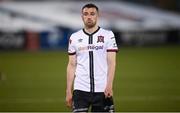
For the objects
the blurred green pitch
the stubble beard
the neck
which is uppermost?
the stubble beard

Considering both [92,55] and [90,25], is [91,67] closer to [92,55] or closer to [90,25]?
[92,55]

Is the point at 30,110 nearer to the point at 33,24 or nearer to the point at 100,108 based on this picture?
the point at 100,108

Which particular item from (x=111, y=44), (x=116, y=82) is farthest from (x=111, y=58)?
(x=116, y=82)

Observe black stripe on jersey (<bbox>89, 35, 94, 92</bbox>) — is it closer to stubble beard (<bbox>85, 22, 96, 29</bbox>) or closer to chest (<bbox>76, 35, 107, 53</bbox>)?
chest (<bbox>76, 35, 107, 53</bbox>)

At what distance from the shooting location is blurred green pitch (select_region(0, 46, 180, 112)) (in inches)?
614

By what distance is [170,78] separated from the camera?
21516 millimetres

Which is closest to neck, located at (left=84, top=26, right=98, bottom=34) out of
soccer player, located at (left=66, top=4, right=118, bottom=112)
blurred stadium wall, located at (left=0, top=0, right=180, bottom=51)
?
soccer player, located at (left=66, top=4, right=118, bottom=112)

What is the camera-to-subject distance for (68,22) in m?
42.8

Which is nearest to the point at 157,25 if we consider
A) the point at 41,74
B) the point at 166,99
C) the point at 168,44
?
the point at 168,44

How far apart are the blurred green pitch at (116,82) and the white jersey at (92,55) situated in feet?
19.1

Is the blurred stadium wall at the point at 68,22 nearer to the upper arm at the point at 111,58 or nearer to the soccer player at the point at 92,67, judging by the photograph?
the soccer player at the point at 92,67

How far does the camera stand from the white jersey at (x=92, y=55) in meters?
8.68

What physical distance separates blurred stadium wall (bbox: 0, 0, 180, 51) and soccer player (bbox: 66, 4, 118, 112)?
2970 centimetres

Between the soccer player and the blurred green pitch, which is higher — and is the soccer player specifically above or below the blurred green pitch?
above
